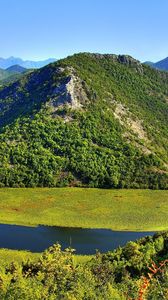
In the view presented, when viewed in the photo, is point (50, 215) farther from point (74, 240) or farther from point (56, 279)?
point (56, 279)

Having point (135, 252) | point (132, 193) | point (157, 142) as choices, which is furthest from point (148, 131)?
point (135, 252)

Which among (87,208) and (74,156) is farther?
(74,156)

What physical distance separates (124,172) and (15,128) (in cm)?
4929

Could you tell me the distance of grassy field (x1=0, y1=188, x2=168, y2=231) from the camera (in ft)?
398

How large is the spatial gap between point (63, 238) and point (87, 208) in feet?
91.6

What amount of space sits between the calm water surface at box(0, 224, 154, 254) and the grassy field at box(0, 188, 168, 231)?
4.04m

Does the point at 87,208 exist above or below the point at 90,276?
above

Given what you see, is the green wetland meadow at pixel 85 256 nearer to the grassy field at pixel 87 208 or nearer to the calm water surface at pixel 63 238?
the grassy field at pixel 87 208

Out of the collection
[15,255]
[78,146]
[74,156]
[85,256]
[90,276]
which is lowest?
[85,256]

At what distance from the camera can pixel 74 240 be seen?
350 feet

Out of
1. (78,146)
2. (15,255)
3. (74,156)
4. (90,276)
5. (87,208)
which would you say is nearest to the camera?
(90,276)

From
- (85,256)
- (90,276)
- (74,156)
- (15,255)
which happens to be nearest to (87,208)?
(74,156)

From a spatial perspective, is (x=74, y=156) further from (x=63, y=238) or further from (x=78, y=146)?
(x=63, y=238)

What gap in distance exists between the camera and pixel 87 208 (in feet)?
443
